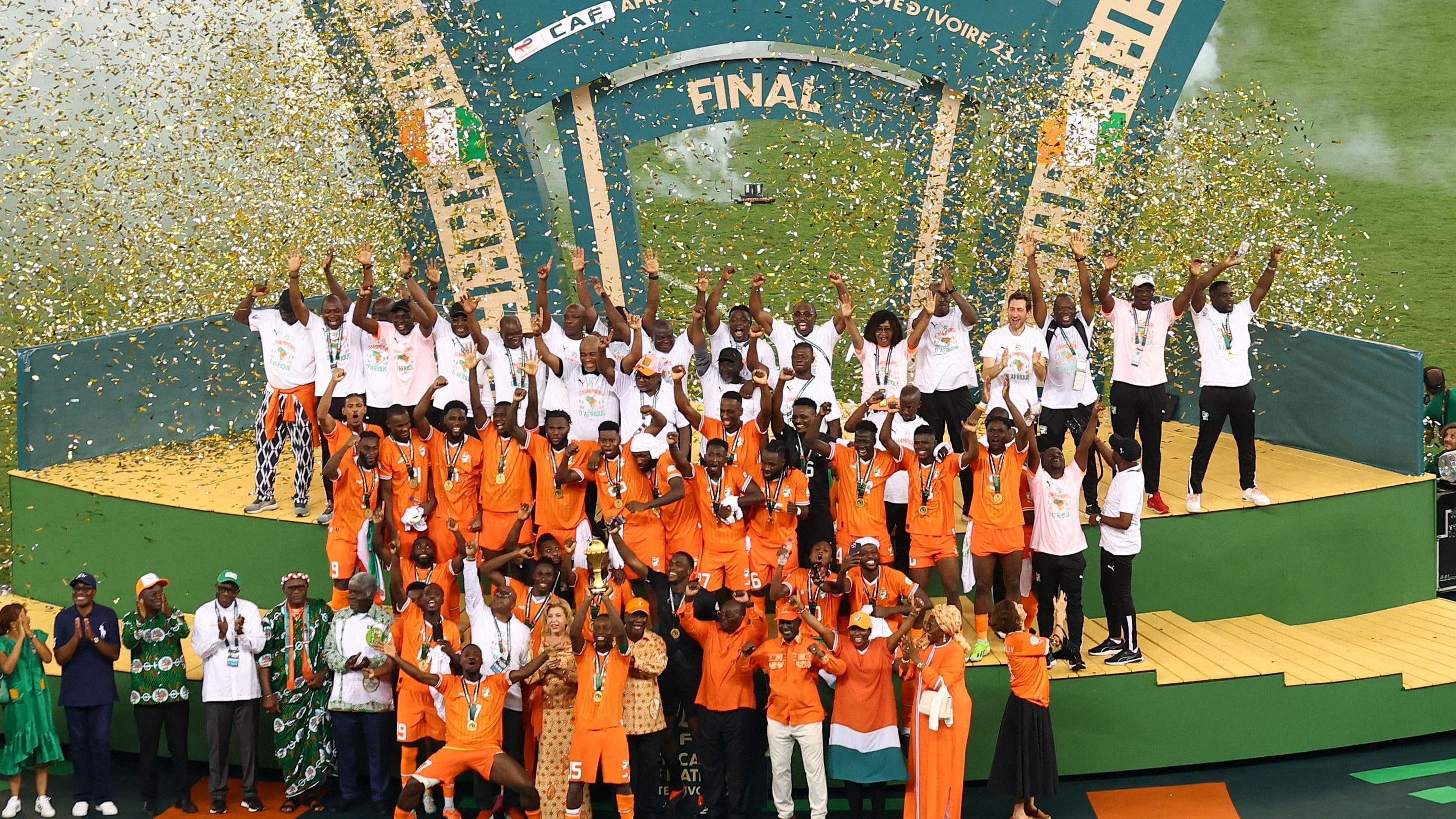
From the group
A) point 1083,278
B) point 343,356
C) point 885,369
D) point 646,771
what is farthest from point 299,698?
point 1083,278

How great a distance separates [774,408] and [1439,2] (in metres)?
13.3

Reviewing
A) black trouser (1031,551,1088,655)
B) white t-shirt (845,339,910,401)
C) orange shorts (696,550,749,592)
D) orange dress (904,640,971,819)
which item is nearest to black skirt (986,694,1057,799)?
orange dress (904,640,971,819)

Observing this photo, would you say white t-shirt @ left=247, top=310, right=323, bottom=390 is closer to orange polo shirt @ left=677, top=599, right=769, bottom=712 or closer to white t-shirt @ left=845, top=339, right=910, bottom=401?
orange polo shirt @ left=677, top=599, right=769, bottom=712

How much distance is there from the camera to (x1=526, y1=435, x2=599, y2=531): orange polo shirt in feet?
28.2

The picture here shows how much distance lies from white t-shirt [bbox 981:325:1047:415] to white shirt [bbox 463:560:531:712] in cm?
324

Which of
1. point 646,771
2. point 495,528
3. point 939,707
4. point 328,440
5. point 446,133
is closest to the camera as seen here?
point 939,707

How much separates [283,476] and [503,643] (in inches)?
157

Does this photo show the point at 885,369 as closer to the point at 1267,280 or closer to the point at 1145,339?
the point at 1145,339

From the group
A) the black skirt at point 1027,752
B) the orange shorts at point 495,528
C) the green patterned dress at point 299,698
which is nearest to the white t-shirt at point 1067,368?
the black skirt at point 1027,752

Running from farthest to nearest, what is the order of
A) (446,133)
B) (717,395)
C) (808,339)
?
(446,133) < (808,339) < (717,395)

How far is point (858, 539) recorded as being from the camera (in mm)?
8398

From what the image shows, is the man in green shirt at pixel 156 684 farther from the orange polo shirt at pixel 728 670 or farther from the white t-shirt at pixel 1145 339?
the white t-shirt at pixel 1145 339

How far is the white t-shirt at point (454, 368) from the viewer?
9.30 meters

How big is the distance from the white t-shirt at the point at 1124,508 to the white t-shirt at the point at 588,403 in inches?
112
